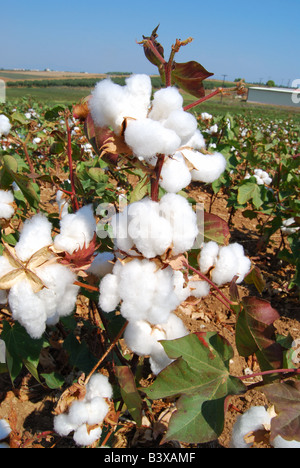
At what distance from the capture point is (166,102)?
2.21ft

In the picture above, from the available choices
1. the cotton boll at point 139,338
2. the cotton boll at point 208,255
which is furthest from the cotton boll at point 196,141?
the cotton boll at point 139,338

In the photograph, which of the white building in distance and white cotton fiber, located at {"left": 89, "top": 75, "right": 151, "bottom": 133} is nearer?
white cotton fiber, located at {"left": 89, "top": 75, "right": 151, "bottom": 133}

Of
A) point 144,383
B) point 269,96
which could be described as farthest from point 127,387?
point 269,96

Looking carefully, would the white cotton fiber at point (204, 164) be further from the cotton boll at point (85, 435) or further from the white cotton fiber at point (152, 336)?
the cotton boll at point (85, 435)

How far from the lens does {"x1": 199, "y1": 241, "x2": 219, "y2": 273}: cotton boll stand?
0.95m

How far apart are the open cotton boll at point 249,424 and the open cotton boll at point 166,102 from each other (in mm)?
822

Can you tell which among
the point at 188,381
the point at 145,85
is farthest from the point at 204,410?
the point at 145,85

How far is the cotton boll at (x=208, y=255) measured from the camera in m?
0.95

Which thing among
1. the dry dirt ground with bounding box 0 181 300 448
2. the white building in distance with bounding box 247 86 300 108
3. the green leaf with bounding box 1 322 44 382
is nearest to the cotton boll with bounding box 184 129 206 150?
the dry dirt ground with bounding box 0 181 300 448

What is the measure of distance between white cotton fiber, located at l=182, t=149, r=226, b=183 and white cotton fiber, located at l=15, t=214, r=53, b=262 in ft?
1.23

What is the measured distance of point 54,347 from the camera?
1.72 m

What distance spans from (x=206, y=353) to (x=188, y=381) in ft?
0.28

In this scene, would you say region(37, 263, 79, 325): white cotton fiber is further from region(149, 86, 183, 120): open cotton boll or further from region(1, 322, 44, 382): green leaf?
region(149, 86, 183, 120): open cotton boll

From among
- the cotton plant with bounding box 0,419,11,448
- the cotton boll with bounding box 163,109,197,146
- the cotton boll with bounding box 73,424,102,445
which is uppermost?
the cotton boll with bounding box 163,109,197,146
